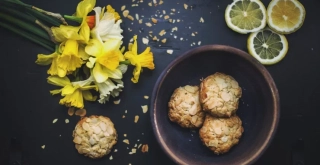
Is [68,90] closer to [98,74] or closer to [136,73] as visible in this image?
[98,74]

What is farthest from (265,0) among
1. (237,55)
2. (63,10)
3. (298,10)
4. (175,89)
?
(63,10)

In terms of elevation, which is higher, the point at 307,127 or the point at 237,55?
the point at 237,55

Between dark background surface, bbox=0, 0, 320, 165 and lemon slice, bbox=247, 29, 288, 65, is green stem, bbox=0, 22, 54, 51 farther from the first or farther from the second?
lemon slice, bbox=247, 29, 288, 65

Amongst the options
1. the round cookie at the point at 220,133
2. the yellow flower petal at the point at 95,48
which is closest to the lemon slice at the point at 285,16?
the round cookie at the point at 220,133

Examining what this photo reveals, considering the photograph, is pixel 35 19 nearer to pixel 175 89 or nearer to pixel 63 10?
pixel 63 10

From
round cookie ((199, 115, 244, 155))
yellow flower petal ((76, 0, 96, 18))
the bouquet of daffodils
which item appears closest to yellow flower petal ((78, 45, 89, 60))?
the bouquet of daffodils

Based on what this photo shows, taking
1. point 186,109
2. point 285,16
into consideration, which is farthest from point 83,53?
point 285,16

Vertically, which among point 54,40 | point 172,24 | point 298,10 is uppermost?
point 298,10
